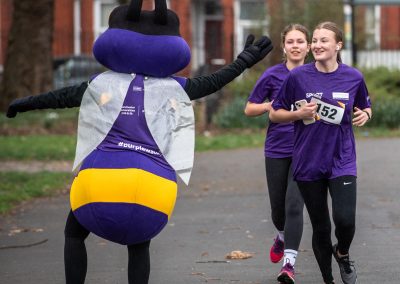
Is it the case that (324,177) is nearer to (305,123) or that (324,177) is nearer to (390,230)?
(305,123)

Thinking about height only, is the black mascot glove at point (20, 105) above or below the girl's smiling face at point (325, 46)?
below

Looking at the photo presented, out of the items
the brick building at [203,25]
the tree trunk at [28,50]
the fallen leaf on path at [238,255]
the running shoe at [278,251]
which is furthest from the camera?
the brick building at [203,25]

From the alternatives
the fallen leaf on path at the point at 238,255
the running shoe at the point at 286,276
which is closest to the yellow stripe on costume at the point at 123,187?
the running shoe at the point at 286,276

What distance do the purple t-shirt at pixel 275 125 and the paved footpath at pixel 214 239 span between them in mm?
890

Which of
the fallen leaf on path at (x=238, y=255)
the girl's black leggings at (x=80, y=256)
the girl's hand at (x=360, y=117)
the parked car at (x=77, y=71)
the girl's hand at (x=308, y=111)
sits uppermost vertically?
the girl's hand at (x=308, y=111)

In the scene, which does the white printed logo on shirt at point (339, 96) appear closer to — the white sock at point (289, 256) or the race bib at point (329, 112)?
the race bib at point (329, 112)

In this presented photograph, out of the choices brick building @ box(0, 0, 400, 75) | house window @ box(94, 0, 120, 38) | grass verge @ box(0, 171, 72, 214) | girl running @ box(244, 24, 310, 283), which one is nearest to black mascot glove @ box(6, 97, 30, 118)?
girl running @ box(244, 24, 310, 283)

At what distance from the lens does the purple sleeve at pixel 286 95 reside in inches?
267

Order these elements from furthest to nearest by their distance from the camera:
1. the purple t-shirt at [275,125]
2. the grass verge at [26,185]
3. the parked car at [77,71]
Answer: the parked car at [77,71], the grass verge at [26,185], the purple t-shirt at [275,125]

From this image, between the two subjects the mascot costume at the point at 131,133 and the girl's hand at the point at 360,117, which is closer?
the mascot costume at the point at 131,133

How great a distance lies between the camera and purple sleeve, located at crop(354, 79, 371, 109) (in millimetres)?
6793

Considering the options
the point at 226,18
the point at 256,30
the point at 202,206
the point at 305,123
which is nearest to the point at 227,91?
the point at 256,30

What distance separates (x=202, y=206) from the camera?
36.7 ft

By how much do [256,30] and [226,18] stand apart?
5.80m
